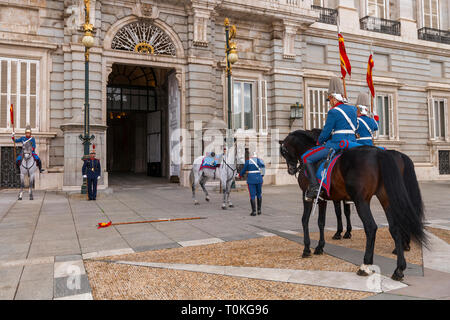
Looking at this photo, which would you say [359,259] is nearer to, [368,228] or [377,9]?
[368,228]

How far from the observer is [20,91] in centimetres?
1395

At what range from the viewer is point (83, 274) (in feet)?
13.0

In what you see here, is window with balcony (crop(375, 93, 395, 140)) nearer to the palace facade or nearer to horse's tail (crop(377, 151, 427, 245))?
the palace facade

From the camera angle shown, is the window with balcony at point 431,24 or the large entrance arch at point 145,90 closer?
the large entrance arch at point 145,90

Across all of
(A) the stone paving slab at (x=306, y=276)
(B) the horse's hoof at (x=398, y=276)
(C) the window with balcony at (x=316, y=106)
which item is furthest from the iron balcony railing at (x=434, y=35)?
(A) the stone paving slab at (x=306, y=276)

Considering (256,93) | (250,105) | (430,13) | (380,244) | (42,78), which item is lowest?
(380,244)

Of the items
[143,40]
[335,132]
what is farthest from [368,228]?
[143,40]

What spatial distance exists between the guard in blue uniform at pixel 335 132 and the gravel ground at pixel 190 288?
163cm

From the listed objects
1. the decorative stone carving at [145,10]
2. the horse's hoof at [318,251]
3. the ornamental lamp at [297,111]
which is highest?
the decorative stone carving at [145,10]

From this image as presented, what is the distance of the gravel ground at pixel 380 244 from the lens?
185 inches

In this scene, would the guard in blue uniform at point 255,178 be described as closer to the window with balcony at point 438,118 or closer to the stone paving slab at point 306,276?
the stone paving slab at point 306,276

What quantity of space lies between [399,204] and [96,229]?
5538 millimetres

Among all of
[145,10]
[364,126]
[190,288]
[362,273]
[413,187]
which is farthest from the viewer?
[145,10]
